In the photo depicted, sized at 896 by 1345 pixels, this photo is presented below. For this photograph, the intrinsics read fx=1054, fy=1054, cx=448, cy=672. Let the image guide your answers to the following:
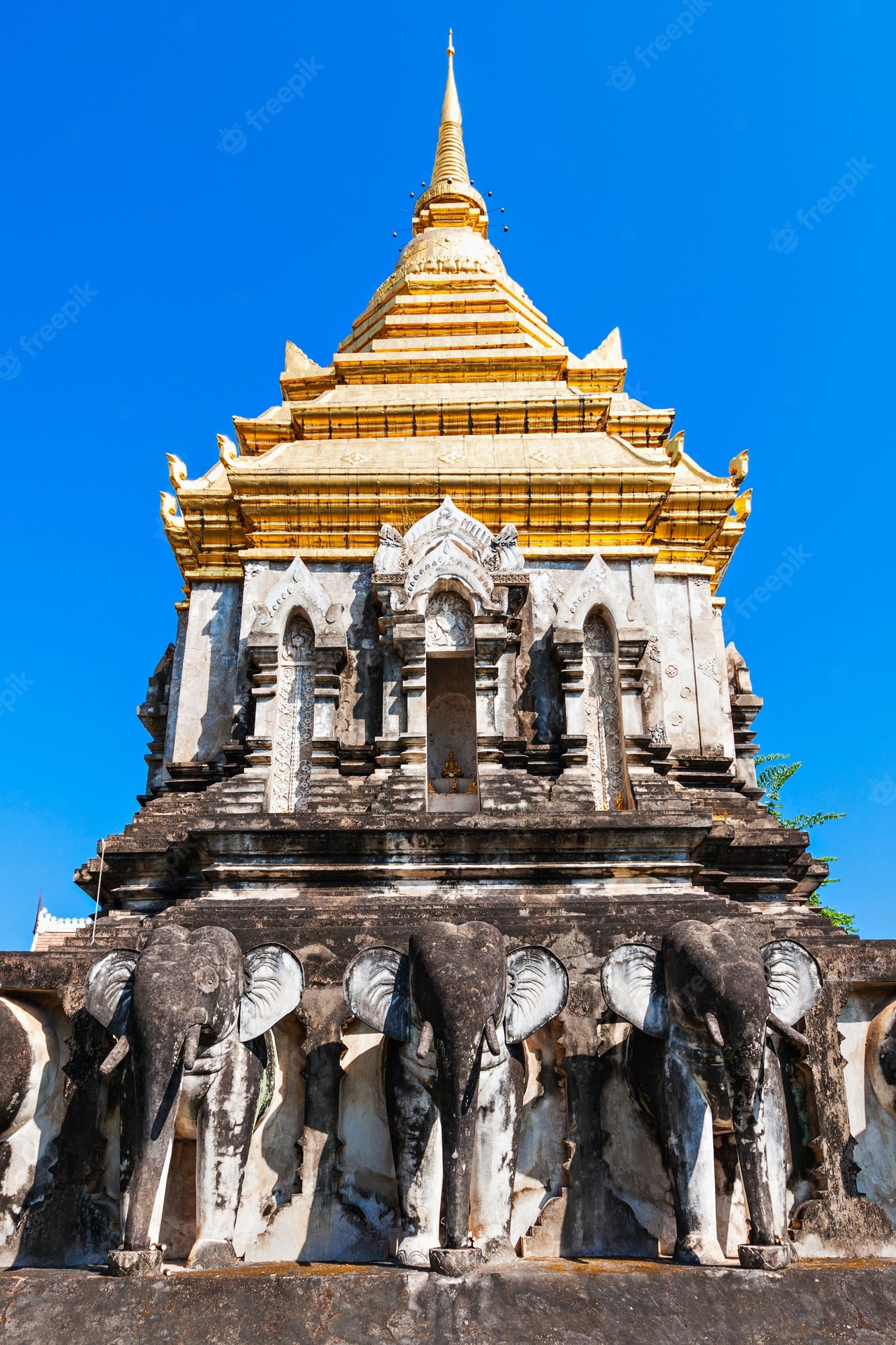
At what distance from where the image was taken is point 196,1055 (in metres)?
6.73

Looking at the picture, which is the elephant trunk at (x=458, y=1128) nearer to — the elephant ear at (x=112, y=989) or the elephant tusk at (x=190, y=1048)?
the elephant tusk at (x=190, y=1048)

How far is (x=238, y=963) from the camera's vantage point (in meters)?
7.39

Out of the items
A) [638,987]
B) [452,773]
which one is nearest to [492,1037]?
[638,987]

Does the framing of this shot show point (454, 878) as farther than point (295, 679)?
No

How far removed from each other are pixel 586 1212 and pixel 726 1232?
973 millimetres

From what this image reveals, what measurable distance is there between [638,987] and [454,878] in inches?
126

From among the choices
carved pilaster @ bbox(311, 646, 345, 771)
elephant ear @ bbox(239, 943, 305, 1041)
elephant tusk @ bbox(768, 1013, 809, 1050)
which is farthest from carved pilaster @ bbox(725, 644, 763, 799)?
elephant ear @ bbox(239, 943, 305, 1041)

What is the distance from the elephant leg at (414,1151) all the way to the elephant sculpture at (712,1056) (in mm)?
1465

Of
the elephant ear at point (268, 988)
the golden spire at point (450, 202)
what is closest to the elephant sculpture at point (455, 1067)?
the elephant ear at point (268, 988)

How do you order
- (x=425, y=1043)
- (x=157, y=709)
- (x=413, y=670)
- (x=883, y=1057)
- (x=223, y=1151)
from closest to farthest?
(x=425, y=1043), (x=223, y=1151), (x=883, y=1057), (x=413, y=670), (x=157, y=709)

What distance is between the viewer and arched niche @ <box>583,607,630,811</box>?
12.0 meters

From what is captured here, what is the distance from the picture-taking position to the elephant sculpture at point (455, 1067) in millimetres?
6336

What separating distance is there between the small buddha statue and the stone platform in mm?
8343

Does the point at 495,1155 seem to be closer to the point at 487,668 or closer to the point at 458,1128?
the point at 458,1128
